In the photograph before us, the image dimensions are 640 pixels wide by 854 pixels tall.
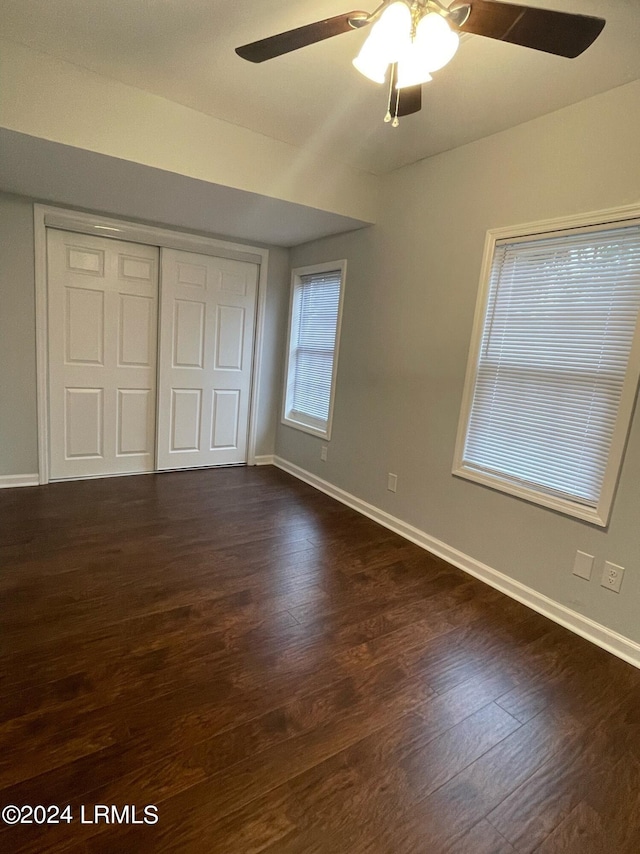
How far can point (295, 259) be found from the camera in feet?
14.0

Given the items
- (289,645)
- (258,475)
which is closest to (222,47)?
(289,645)

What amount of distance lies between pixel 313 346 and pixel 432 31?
2897mm

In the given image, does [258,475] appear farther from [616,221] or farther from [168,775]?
[616,221]

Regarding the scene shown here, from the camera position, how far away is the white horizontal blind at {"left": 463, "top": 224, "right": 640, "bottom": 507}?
2.03 metres

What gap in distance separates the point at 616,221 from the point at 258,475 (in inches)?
132

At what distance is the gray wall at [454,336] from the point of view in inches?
79.7

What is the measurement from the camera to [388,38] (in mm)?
1322

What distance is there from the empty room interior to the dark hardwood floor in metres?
0.01

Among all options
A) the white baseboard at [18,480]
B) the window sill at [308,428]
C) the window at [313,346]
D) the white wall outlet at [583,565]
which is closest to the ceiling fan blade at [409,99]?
the window at [313,346]

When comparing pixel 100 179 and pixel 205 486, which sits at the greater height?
pixel 100 179

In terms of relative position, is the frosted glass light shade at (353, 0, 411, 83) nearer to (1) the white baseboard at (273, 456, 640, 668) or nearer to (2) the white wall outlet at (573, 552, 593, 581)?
(2) the white wall outlet at (573, 552, 593, 581)

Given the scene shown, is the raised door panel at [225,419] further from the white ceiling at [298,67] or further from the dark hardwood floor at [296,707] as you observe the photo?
the white ceiling at [298,67]

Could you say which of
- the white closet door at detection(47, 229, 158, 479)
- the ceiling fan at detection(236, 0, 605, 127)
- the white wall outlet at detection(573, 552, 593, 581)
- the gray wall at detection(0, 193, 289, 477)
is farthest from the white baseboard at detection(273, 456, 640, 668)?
the gray wall at detection(0, 193, 289, 477)

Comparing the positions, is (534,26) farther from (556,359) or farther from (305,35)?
(556,359)
